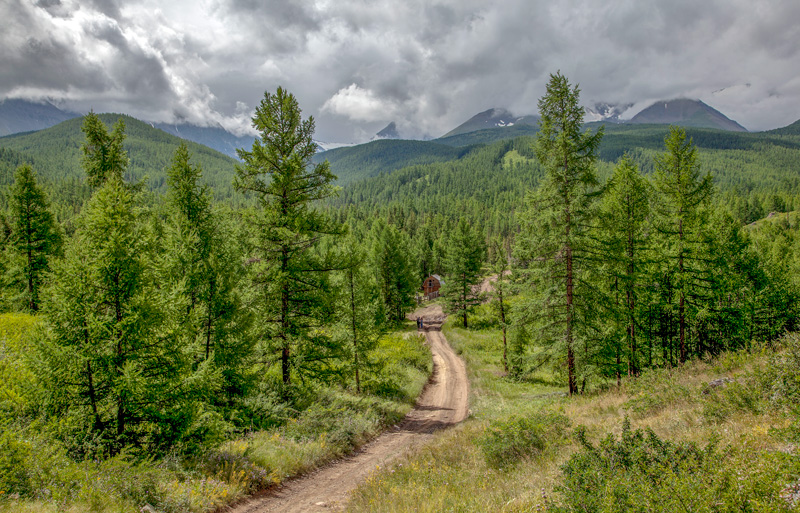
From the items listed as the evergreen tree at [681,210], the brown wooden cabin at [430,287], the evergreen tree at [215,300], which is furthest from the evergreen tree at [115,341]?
the brown wooden cabin at [430,287]

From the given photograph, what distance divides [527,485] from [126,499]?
25.0ft

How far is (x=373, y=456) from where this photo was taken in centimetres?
1244

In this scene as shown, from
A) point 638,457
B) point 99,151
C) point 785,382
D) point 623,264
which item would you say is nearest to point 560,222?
point 623,264

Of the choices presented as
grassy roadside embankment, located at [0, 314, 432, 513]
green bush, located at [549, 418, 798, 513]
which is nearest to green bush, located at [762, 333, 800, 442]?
green bush, located at [549, 418, 798, 513]

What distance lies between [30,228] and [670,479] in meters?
34.8

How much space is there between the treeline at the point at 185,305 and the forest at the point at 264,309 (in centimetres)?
6

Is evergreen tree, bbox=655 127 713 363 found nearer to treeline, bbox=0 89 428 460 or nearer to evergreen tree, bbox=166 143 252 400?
treeline, bbox=0 89 428 460

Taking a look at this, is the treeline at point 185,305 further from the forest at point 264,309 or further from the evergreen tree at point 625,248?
the evergreen tree at point 625,248

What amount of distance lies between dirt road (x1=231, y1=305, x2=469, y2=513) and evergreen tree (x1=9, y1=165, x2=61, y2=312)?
25257 mm

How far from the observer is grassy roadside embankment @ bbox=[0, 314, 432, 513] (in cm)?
598

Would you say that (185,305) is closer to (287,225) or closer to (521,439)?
(287,225)

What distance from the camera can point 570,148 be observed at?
1471cm

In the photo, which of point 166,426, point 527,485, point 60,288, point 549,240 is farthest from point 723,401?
point 60,288

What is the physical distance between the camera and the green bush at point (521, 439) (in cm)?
896
